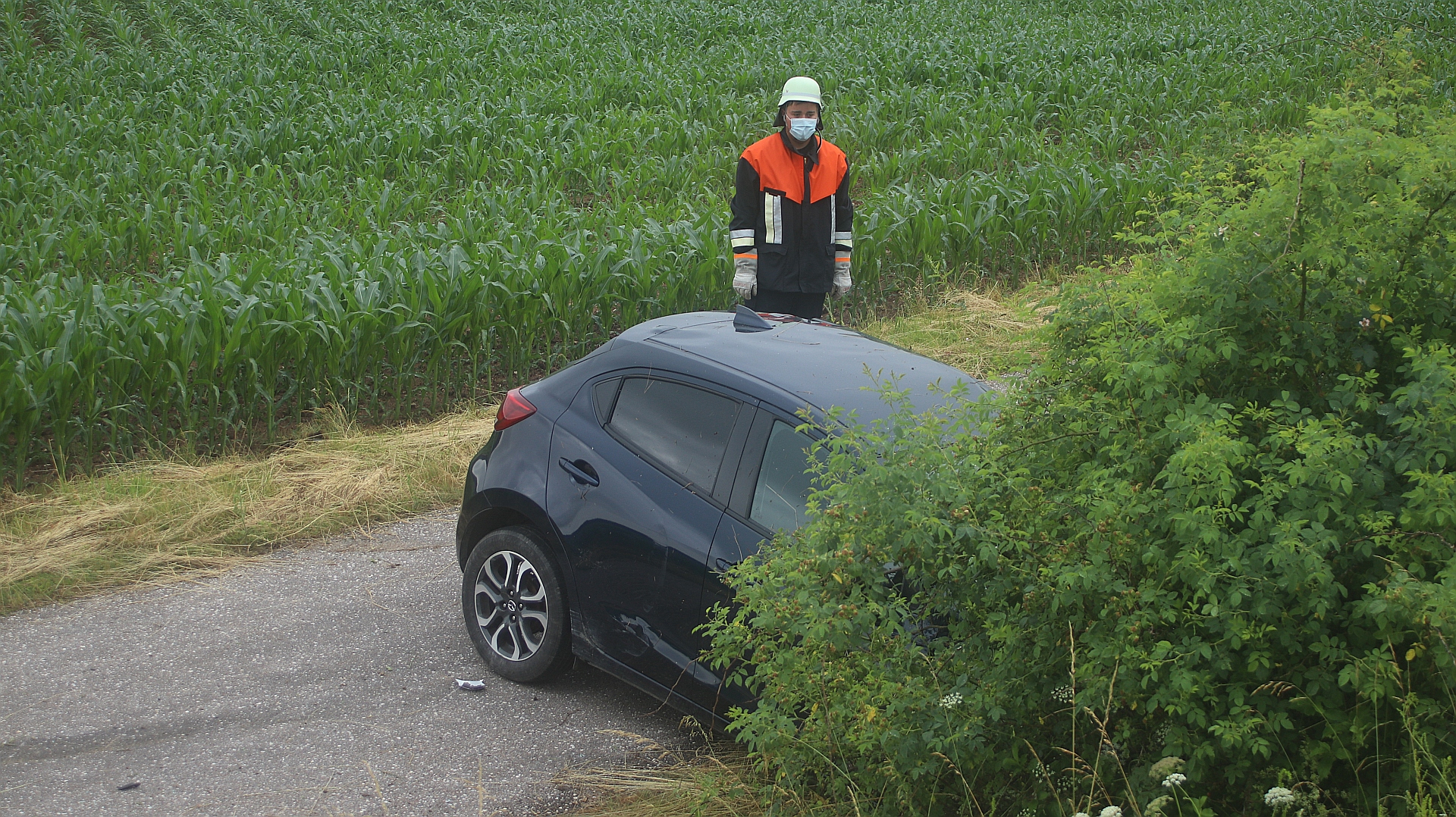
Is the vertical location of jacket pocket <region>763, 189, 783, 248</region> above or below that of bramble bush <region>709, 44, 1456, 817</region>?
above

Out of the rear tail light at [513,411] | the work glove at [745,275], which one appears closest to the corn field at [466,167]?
the work glove at [745,275]

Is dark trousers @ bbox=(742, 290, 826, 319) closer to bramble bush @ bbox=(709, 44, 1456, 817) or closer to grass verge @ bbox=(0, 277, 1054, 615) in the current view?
grass verge @ bbox=(0, 277, 1054, 615)

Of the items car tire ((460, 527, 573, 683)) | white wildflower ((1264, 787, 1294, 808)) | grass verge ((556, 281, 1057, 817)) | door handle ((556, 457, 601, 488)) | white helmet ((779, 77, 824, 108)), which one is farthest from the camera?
white helmet ((779, 77, 824, 108))

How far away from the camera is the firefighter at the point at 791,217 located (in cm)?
667

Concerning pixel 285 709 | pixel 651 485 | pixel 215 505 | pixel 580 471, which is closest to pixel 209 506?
pixel 215 505

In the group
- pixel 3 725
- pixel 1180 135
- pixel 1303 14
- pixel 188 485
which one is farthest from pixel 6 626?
pixel 1303 14

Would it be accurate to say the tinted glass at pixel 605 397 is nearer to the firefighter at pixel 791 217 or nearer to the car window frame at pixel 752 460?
the car window frame at pixel 752 460

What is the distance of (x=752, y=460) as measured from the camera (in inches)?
146

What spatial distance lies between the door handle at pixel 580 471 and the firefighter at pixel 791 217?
2.87m

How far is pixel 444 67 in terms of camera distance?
20.8m

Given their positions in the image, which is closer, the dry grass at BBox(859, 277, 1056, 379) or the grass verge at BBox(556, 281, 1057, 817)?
the grass verge at BBox(556, 281, 1057, 817)

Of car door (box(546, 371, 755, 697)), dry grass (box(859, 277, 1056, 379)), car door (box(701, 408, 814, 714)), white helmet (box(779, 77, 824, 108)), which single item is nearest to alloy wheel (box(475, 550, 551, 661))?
car door (box(546, 371, 755, 697))

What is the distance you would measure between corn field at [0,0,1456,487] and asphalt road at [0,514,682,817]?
210 centimetres

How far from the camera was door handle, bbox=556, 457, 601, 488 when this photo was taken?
414 centimetres
